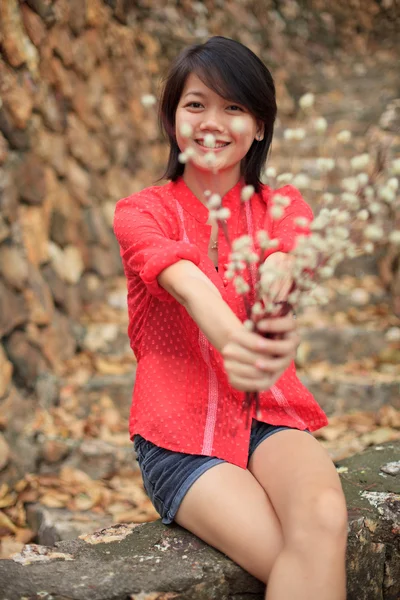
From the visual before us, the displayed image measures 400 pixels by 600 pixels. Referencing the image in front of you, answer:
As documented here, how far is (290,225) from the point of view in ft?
5.35

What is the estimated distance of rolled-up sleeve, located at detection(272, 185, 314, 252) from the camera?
1548 mm

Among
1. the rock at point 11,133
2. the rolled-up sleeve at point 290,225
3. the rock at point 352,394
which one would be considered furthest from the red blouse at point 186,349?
the rock at point 352,394

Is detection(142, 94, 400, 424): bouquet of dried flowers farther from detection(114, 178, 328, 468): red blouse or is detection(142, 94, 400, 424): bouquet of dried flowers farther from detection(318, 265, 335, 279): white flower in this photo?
detection(114, 178, 328, 468): red blouse

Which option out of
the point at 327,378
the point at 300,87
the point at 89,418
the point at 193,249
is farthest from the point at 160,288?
the point at 300,87

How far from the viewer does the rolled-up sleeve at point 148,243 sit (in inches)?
56.7

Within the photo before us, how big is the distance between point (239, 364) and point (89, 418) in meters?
1.75

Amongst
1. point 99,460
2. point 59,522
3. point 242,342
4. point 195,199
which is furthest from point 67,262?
point 242,342

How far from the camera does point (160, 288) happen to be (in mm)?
1502

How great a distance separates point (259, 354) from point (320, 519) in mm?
383

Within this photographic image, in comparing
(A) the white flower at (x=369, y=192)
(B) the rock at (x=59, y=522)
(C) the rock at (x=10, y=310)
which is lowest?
(B) the rock at (x=59, y=522)

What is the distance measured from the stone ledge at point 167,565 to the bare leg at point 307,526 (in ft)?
0.57

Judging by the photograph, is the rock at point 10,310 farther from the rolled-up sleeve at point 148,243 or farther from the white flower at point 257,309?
the white flower at point 257,309

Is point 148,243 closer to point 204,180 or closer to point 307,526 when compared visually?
point 204,180

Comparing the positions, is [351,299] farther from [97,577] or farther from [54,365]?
[97,577]
